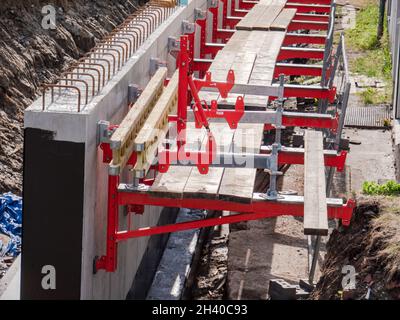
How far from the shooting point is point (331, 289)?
11680mm

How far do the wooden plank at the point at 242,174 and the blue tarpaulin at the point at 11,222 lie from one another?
351cm

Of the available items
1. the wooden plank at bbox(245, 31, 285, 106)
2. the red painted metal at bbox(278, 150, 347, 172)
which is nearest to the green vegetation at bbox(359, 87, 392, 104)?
the wooden plank at bbox(245, 31, 285, 106)

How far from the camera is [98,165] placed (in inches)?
443

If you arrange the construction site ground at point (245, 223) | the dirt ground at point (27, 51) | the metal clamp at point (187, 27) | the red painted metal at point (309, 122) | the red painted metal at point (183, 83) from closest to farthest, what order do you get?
the red painted metal at point (183, 83), the construction site ground at point (245, 223), the red painted metal at point (309, 122), the dirt ground at point (27, 51), the metal clamp at point (187, 27)

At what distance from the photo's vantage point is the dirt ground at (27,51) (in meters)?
17.2

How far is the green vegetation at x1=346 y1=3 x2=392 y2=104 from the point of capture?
2520 cm

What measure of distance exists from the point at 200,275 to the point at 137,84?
3.91 metres

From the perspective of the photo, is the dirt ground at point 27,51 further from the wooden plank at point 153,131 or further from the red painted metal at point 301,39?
the red painted metal at point 301,39

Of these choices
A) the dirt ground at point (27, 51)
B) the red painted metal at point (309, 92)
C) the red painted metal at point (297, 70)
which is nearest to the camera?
the red painted metal at point (309, 92)

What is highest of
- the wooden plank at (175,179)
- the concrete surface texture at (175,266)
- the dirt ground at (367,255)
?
the wooden plank at (175,179)

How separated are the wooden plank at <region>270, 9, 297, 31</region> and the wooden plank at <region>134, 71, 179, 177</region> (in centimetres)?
665

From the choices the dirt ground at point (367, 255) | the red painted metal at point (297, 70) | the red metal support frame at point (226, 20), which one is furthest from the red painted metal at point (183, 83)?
the red metal support frame at point (226, 20)

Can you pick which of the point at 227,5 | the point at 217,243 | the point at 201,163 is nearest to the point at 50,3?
the point at 227,5

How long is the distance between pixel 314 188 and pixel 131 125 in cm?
227
